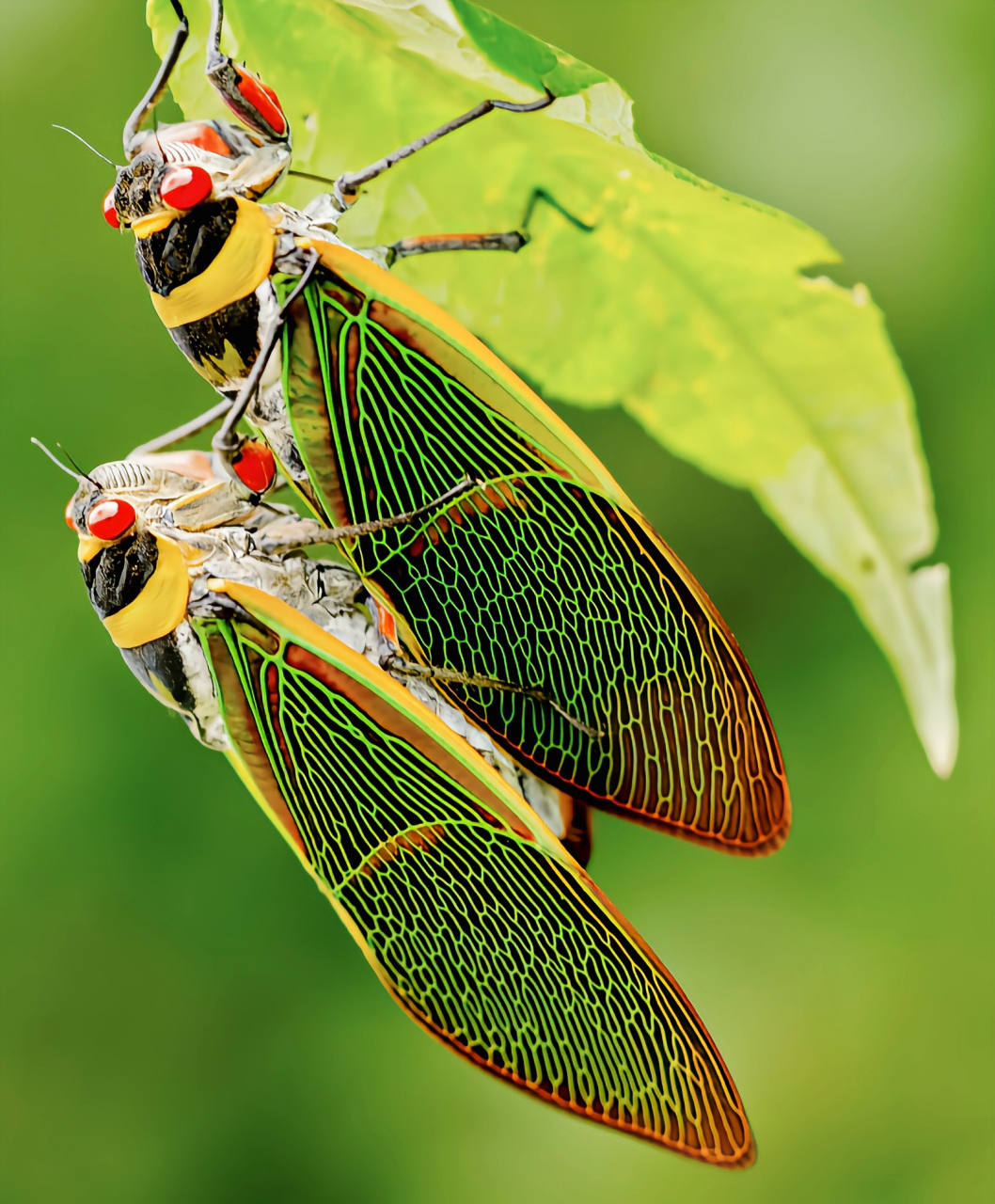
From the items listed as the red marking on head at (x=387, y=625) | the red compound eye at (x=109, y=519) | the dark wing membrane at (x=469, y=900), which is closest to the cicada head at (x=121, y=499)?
the red compound eye at (x=109, y=519)

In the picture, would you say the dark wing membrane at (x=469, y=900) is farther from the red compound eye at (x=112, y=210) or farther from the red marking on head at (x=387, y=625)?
the red compound eye at (x=112, y=210)

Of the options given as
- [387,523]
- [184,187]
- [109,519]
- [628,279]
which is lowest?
[109,519]

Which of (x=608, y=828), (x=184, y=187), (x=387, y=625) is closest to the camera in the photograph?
(x=184, y=187)

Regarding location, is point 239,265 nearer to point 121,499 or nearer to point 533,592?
point 121,499

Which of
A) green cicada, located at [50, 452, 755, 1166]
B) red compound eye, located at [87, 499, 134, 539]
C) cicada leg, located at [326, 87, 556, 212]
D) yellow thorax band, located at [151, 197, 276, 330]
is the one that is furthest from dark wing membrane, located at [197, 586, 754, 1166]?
cicada leg, located at [326, 87, 556, 212]

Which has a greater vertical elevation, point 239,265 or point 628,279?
point 628,279

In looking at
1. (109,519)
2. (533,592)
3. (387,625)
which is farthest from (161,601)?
(533,592)

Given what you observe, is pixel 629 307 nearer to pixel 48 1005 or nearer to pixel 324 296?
pixel 324 296
